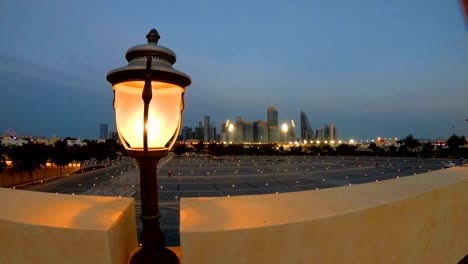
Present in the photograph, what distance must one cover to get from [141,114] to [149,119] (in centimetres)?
6

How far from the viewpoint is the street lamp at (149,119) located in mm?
1532

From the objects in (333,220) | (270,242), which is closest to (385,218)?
(333,220)

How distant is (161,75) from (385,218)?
181 cm

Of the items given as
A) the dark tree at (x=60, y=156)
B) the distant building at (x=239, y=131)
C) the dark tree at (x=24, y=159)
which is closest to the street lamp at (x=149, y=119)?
the dark tree at (x=24, y=159)

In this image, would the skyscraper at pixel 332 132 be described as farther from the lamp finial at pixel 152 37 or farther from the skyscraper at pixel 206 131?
the lamp finial at pixel 152 37

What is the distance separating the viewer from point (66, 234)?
4.89 ft

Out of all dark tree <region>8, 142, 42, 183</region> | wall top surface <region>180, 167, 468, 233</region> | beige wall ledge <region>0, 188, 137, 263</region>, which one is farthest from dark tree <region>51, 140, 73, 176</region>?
wall top surface <region>180, 167, 468, 233</region>

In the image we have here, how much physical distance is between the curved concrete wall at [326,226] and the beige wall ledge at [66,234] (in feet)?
1.35

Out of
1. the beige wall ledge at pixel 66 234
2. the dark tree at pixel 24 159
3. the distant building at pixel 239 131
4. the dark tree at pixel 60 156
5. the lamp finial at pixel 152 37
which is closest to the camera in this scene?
the beige wall ledge at pixel 66 234

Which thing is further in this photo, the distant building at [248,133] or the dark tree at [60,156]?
the distant building at [248,133]

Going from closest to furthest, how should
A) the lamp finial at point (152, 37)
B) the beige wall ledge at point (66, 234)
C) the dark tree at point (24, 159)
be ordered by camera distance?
the beige wall ledge at point (66, 234) < the lamp finial at point (152, 37) < the dark tree at point (24, 159)

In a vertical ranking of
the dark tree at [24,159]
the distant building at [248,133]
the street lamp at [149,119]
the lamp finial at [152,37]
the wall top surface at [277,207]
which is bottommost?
the dark tree at [24,159]

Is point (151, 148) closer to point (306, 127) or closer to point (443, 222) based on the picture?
point (443, 222)

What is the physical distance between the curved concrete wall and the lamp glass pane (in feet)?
1.75
